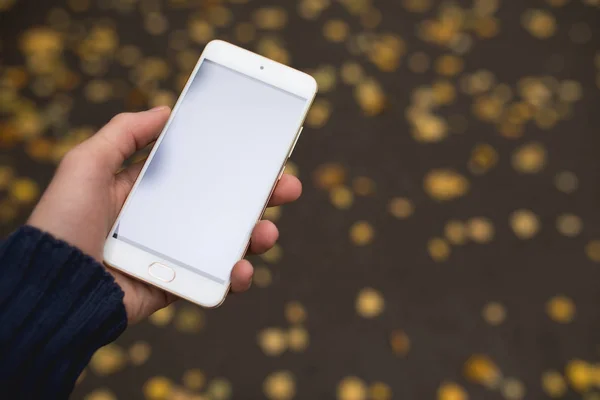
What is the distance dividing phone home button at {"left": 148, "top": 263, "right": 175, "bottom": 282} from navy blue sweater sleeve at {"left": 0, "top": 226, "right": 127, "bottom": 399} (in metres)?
0.14

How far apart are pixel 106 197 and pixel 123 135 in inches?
5.6

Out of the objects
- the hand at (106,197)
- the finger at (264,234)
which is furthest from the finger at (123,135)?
the finger at (264,234)

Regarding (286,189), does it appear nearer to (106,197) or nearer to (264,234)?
(264,234)

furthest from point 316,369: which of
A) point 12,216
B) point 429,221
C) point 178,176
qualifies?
point 12,216

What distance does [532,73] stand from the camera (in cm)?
244

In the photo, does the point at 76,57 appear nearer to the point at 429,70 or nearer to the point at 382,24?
the point at 382,24

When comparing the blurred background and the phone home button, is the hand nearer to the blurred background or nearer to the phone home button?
the phone home button

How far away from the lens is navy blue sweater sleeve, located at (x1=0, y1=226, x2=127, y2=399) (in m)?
0.98

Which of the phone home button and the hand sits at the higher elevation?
the hand

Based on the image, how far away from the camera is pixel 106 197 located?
3.86 feet

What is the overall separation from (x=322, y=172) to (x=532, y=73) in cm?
113

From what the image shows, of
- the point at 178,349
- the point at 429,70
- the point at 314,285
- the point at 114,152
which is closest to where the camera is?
the point at 114,152

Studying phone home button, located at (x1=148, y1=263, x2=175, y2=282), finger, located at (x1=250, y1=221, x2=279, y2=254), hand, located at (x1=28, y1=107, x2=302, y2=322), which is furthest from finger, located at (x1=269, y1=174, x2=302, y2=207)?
phone home button, located at (x1=148, y1=263, x2=175, y2=282)

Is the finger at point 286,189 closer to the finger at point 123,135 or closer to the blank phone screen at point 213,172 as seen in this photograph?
the blank phone screen at point 213,172
